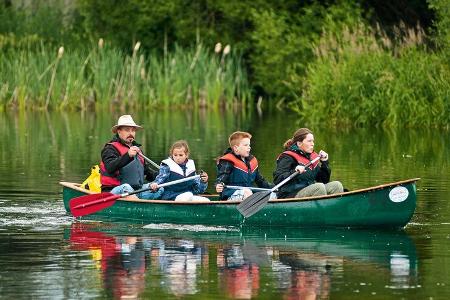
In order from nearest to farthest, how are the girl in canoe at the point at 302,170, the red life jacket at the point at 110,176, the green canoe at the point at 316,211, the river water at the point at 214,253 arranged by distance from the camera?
the river water at the point at 214,253 → the green canoe at the point at 316,211 → the girl in canoe at the point at 302,170 → the red life jacket at the point at 110,176

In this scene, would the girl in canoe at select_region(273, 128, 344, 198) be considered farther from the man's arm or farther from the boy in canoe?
the man's arm

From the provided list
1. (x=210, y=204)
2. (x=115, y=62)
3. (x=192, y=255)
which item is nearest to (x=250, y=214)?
(x=210, y=204)

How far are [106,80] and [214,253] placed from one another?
25.4 m

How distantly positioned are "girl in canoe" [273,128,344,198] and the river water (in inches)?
26.2

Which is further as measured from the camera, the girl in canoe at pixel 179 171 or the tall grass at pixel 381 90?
the tall grass at pixel 381 90

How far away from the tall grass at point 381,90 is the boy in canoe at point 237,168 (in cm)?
1423

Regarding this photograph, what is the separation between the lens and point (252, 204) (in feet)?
50.7

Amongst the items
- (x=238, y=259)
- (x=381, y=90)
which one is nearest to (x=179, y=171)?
(x=238, y=259)

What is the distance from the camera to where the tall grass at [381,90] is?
1220 inches

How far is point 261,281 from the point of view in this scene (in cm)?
1222

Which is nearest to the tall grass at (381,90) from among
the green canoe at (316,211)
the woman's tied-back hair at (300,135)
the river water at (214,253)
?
the river water at (214,253)

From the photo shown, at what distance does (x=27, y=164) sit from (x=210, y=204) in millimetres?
8373

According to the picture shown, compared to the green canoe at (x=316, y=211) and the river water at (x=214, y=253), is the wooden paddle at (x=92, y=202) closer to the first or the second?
the river water at (x=214, y=253)

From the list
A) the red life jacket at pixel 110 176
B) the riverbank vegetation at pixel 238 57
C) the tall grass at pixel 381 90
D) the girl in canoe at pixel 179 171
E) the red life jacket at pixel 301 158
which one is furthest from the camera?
the riverbank vegetation at pixel 238 57
